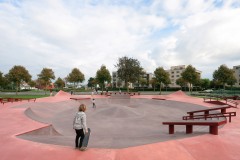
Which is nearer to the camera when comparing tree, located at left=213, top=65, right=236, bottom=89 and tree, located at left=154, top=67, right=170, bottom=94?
tree, located at left=213, top=65, right=236, bottom=89

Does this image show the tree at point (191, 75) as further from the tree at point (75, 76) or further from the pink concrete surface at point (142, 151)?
the pink concrete surface at point (142, 151)

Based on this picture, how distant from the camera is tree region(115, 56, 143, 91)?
178 feet

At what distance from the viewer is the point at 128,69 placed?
5431cm

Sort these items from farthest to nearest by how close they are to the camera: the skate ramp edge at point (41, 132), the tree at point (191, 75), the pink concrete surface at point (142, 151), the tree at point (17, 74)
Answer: the tree at point (191, 75) → the tree at point (17, 74) → the skate ramp edge at point (41, 132) → the pink concrete surface at point (142, 151)

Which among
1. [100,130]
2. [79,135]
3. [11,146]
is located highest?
[79,135]

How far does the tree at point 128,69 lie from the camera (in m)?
54.3

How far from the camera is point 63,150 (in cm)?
568

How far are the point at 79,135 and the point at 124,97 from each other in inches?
1016

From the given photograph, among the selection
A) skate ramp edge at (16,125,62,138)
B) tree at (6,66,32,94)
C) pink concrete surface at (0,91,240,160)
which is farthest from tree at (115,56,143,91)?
pink concrete surface at (0,91,240,160)

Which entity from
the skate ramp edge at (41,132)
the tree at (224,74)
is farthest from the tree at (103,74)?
the skate ramp edge at (41,132)

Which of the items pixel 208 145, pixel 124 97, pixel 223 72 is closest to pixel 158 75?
pixel 223 72

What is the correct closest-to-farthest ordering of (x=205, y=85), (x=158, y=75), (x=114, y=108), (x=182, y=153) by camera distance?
(x=182, y=153) < (x=114, y=108) < (x=158, y=75) < (x=205, y=85)

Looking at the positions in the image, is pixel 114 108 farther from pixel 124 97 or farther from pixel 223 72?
pixel 223 72

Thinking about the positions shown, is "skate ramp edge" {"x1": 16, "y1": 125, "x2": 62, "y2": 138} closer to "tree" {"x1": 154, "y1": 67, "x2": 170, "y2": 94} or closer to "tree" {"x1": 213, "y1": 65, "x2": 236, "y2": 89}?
"tree" {"x1": 154, "y1": 67, "x2": 170, "y2": 94}
